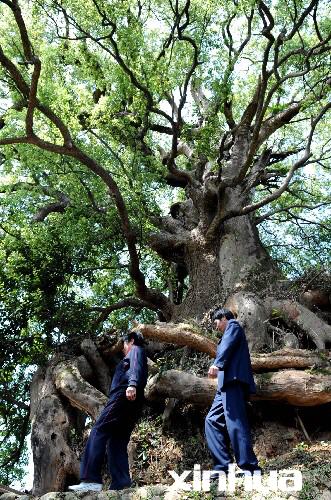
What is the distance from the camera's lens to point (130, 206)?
11.3 meters

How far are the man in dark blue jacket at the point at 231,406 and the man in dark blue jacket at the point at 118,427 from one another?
2.90 feet

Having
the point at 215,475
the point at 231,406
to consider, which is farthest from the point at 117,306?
the point at 215,475

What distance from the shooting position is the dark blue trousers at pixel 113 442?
5543 mm

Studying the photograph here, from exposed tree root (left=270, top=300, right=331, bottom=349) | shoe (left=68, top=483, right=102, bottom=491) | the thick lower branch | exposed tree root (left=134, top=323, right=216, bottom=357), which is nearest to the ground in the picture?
shoe (left=68, top=483, right=102, bottom=491)

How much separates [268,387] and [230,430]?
1.78 metres

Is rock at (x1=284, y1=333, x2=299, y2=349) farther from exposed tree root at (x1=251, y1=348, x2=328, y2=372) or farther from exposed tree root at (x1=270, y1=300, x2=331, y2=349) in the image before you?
exposed tree root at (x1=251, y1=348, x2=328, y2=372)

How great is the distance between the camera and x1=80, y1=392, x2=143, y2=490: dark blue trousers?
5.54 m

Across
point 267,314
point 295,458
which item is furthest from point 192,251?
point 295,458

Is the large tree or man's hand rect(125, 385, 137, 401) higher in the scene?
the large tree

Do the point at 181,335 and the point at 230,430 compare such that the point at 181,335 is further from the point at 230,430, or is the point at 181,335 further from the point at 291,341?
the point at 230,430

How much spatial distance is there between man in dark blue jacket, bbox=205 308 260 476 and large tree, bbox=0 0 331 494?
146 cm

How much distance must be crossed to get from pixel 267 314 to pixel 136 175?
4.68m

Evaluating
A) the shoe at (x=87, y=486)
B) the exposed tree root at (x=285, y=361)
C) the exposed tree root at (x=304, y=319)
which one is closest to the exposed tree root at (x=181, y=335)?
the exposed tree root at (x=285, y=361)

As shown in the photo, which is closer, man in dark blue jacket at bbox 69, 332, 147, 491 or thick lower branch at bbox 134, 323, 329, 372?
man in dark blue jacket at bbox 69, 332, 147, 491
